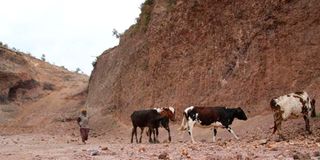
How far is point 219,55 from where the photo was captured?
1120 inches

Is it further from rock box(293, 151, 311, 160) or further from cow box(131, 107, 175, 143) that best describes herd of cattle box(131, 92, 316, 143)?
rock box(293, 151, 311, 160)

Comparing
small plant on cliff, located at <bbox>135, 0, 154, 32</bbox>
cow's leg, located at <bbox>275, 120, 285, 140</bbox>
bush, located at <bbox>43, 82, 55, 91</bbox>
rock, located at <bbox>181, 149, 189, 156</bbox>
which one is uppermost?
small plant on cliff, located at <bbox>135, 0, 154, 32</bbox>

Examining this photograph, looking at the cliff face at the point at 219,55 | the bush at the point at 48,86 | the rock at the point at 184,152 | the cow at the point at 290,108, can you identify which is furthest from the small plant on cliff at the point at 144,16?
the rock at the point at 184,152

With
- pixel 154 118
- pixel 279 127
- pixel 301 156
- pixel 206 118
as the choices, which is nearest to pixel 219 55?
pixel 154 118

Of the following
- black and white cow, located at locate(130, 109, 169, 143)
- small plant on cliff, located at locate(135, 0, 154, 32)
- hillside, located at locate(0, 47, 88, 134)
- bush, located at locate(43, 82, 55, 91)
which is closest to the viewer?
black and white cow, located at locate(130, 109, 169, 143)

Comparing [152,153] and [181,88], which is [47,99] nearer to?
[181,88]

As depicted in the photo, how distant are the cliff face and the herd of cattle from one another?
3.84m

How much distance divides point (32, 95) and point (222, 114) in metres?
34.8

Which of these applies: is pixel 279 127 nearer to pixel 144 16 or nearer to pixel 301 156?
pixel 301 156

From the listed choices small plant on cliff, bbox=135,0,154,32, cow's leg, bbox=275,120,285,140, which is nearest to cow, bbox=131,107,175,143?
cow's leg, bbox=275,120,285,140

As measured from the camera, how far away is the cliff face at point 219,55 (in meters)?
24.9

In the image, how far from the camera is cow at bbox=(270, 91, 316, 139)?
58.1ft

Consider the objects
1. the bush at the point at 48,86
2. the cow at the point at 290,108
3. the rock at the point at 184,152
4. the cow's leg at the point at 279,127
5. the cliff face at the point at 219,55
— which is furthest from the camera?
the bush at the point at 48,86

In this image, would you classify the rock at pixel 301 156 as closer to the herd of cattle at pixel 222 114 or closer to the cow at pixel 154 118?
the herd of cattle at pixel 222 114
